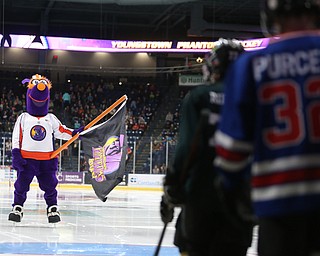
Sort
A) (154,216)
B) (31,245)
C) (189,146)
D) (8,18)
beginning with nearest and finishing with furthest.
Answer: (189,146) → (31,245) → (154,216) → (8,18)

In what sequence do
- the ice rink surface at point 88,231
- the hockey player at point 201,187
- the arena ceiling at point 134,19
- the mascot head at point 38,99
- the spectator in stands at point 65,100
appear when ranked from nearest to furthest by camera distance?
the hockey player at point 201,187
the ice rink surface at point 88,231
the mascot head at point 38,99
the arena ceiling at point 134,19
the spectator in stands at point 65,100

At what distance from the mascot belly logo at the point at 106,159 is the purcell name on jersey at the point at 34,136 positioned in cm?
69

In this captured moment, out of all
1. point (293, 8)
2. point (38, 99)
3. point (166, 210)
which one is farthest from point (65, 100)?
point (293, 8)

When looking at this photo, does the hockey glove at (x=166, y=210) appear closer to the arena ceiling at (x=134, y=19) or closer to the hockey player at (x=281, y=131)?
the hockey player at (x=281, y=131)

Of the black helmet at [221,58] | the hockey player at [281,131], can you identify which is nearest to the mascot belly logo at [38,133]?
the black helmet at [221,58]

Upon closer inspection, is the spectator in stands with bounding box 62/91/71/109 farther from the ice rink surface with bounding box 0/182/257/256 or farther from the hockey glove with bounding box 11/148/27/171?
the hockey glove with bounding box 11/148/27/171

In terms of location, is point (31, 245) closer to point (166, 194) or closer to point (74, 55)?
point (166, 194)

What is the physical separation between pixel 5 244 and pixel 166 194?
11.8ft

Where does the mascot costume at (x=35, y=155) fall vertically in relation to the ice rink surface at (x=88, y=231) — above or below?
above

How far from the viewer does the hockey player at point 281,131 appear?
1.85 metres

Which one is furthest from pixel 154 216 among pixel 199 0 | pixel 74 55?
pixel 74 55

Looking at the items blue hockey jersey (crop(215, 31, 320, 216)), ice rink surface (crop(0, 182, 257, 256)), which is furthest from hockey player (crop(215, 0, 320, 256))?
ice rink surface (crop(0, 182, 257, 256))

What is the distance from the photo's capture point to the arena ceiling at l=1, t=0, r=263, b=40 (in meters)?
24.5

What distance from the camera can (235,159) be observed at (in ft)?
6.45
